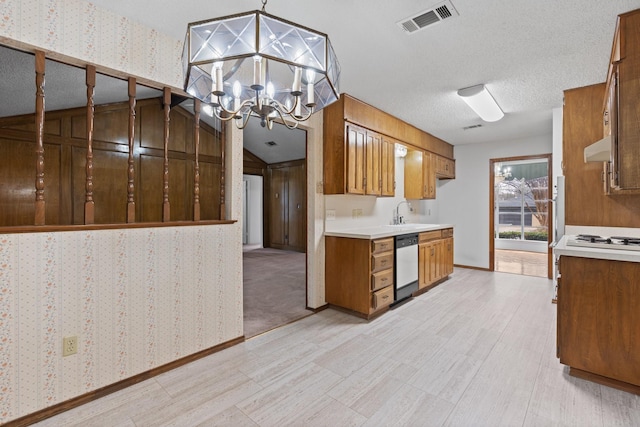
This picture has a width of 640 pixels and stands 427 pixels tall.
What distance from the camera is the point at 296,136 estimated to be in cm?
714

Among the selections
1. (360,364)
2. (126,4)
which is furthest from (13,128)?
(360,364)

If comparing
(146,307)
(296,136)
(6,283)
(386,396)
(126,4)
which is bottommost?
(386,396)

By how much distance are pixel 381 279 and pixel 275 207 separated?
20.4 ft

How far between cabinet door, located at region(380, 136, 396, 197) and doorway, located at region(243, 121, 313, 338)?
1.99 m

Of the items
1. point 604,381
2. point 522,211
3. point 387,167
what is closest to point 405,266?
point 387,167

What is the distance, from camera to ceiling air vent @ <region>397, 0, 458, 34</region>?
1899 millimetres

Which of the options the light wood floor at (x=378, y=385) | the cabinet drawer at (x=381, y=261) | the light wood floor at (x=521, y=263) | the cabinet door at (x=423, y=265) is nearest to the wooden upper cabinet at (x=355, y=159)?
the cabinet drawer at (x=381, y=261)

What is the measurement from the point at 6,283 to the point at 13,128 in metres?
3.05

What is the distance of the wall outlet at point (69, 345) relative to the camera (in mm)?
1792

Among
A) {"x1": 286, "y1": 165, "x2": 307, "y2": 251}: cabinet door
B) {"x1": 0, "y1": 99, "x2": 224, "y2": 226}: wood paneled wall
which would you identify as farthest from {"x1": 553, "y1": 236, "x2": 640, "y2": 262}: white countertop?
{"x1": 286, "y1": 165, "x2": 307, "y2": 251}: cabinet door

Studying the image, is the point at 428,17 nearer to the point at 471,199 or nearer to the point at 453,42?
the point at 453,42

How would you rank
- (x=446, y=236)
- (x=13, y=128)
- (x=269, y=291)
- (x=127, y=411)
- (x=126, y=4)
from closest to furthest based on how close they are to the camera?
1. (x=127, y=411)
2. (x=126, y=4)
3. (x=13, y=128)
4. (x=269, y=291)
5. (x=446, y=236)

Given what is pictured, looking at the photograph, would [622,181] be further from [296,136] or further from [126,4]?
[296,136]

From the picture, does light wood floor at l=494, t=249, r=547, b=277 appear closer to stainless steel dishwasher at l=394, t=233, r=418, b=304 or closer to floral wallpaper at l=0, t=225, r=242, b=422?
stainless steel dishwasher at l=394, t=233, r=418, b=304
